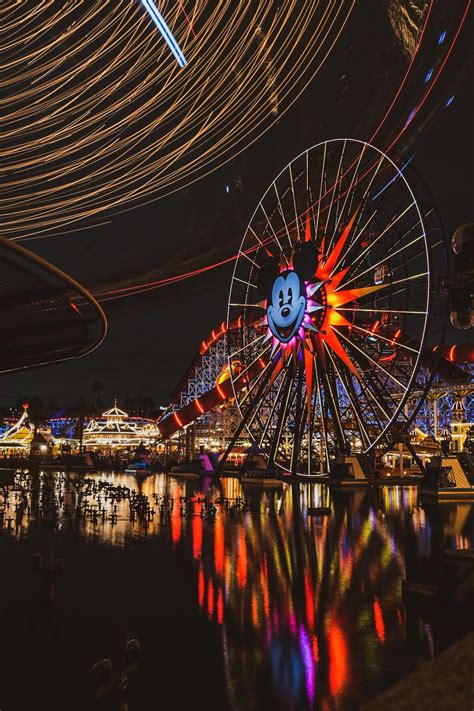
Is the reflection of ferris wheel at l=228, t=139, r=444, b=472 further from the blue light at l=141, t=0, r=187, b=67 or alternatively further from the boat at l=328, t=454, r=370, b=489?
the blue light at l=141, t=0, r=187, b=67

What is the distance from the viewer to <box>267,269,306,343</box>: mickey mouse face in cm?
3284

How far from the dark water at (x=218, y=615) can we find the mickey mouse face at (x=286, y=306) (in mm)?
15788

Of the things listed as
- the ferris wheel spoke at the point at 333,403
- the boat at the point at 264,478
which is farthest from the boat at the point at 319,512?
the boat at the point at 264,478

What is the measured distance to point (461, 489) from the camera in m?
27.4

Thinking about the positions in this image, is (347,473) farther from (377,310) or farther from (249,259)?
(249,259)

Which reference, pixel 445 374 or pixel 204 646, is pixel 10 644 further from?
pixel 445 374

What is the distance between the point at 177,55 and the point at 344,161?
81.2 ft

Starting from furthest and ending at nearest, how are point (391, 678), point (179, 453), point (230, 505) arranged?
point (179, 453) < point (230, 505) < point (391, 678)

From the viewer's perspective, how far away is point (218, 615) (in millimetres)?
9195

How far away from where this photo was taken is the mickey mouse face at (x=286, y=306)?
32.8 m

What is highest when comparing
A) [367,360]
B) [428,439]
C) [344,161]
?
[344,161]

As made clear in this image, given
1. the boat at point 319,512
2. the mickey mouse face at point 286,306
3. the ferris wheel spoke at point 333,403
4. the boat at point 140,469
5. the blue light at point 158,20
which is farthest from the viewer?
the boat at point 140,469

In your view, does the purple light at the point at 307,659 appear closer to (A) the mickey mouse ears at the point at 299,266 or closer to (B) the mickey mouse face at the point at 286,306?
(B) the mickey mouse face at the point at 286,306

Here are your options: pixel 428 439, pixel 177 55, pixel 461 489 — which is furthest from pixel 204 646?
pixel 428 439
